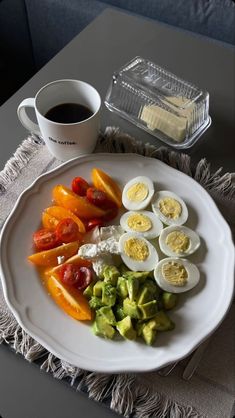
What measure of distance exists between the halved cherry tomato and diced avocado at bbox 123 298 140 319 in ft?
0.20

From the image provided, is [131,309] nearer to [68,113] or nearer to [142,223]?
[142,223]

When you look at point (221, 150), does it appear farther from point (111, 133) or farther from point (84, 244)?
point (84, 244)

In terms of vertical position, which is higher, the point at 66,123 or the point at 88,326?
the point at 66,123

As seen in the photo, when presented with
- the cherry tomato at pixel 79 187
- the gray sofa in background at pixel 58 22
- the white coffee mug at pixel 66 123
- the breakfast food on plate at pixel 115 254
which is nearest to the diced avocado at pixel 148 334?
the breakfast food on plate at pixel 115 254

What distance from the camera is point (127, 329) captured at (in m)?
0.76

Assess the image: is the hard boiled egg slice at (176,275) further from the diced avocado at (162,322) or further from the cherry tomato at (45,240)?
the cherry tomato at (45,240)

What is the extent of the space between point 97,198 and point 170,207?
14 cm

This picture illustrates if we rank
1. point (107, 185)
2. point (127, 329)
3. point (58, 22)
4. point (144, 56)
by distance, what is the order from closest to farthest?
point (127, 329), point (107, 185), point (144, 56), point (58, 22)

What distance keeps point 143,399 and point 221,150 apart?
0.59m

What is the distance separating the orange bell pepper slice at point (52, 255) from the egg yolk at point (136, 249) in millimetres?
96

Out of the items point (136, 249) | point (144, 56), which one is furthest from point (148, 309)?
point (144, 56)

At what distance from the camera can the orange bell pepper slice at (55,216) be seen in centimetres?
91

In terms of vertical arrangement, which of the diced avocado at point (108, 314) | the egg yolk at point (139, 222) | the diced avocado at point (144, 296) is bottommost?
the diced avocado at point (108, 314)

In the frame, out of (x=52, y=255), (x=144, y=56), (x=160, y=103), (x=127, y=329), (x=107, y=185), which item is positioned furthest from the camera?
(x=144, y=56)
